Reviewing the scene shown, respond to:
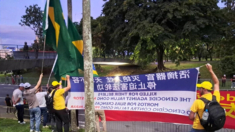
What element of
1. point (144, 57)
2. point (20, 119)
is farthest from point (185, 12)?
point (20, 119)

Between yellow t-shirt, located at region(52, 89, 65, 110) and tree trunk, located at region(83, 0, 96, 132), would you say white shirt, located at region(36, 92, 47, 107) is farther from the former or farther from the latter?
tree trunk, located at region(83, 0, 96, 132)

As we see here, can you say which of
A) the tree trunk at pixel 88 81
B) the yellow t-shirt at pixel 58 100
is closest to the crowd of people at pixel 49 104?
the yellow t-shirt at pixel 58 100

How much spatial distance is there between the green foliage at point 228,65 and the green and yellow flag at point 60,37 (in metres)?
24.6

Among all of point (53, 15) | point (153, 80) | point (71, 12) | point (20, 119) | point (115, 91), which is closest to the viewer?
point (153, 80)

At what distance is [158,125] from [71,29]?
4.47 m

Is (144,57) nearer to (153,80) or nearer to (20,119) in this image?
(20,119)

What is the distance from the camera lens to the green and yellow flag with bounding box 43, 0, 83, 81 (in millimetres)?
6664

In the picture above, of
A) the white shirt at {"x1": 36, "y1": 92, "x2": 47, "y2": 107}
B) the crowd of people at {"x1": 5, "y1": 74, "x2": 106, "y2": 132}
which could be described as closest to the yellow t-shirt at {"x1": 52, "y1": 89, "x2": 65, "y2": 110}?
the crowd of people at {"x1": 5, "y1": 74, "x2": 106, "y2": 132}

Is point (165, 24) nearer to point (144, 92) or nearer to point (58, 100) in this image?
point (144, 92)

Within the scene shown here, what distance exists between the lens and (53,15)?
6.72 m

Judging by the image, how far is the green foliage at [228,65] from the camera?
87.5 feet

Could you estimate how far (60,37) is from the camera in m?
6.70

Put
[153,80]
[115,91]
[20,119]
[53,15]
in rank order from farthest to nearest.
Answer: [20,119], [53,15], [115,91], [153,80]

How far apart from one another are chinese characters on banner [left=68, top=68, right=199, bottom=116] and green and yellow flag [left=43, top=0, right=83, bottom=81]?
31.6 inches
